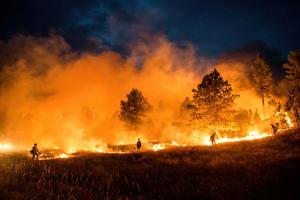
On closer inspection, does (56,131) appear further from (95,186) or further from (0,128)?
(95,186)

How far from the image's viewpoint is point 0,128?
80.7 meters

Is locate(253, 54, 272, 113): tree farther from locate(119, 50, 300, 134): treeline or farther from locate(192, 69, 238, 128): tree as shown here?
locate(192, 69, 238, 128): tree

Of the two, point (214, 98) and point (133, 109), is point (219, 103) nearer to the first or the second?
point (214, 98)

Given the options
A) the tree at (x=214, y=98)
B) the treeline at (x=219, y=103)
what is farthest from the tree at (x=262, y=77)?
the tree at (x=214, y=98)

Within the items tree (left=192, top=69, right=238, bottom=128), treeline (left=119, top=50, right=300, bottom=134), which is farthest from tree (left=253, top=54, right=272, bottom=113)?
tree (left=192, top=69, right=238, bottom=128)

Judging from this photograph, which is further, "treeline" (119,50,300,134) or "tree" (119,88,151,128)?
"tree" (119,88,151,128)

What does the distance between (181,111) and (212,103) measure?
1641 inches

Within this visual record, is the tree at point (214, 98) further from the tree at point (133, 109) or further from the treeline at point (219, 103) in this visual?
the tree at point (133, 109)

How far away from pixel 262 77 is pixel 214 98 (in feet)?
102

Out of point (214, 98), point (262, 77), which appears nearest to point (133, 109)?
point (214, 98)

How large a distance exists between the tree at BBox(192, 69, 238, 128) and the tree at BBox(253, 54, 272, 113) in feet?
91.4

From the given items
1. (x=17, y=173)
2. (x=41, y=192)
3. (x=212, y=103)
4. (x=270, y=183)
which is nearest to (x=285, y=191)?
(x=270, y=183)

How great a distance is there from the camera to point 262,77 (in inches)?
2945

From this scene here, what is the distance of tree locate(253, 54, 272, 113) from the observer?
74000 mm
